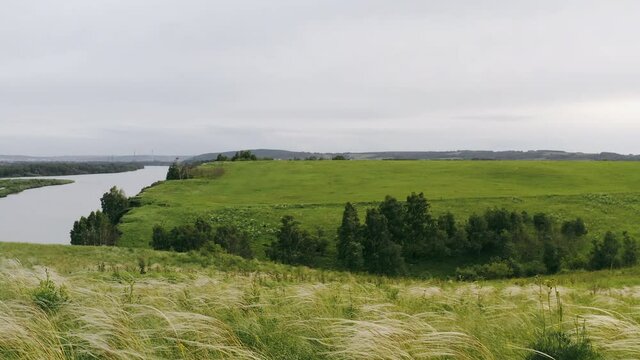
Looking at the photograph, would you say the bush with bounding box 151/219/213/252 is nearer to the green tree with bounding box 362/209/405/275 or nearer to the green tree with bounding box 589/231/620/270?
the green tree with bounding box 362/209/405/275

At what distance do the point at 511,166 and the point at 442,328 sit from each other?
331ft

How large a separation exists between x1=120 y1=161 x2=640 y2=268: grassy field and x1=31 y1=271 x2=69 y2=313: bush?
44694 mm

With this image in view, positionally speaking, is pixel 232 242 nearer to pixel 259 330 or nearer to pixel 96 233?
pixel 96 233

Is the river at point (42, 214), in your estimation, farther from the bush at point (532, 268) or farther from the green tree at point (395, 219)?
the bush at point (532, 268)

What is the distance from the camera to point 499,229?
50875 millimetres

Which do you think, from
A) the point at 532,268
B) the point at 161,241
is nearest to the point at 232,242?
the point at 161,241

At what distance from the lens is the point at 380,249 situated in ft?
150

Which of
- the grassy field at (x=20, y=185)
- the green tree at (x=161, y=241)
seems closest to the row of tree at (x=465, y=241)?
the green tree at (x=161, y=241)

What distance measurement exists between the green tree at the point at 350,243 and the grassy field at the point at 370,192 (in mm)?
6603

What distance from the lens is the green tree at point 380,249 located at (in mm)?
44719

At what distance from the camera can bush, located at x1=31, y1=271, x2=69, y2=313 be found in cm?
582

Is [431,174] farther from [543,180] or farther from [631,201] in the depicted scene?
[631,201]

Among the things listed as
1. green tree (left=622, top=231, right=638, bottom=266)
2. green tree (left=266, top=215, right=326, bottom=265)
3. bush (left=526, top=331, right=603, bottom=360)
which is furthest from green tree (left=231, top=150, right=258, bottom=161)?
bush (left=526, top=331, right=603, bottom=360)

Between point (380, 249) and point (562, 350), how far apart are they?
4197 cm
